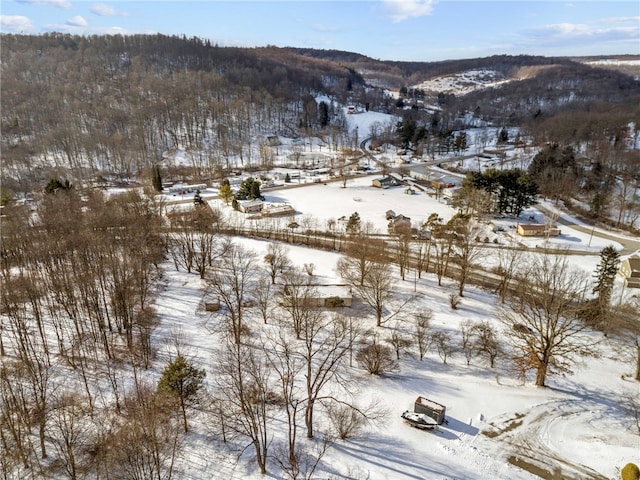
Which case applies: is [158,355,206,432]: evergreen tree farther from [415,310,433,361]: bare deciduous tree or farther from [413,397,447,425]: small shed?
Answer: [415,310,433,361]: bare deciduous tree

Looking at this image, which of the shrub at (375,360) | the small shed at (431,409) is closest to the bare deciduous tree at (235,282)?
the shrub at (375,360)

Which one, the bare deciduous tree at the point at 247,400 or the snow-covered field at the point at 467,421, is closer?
the bare deciduous tree at the point at 247,400

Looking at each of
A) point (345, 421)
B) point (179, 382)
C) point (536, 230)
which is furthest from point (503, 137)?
point (179, 382)

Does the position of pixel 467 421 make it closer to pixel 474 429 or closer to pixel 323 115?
pixel 474 429

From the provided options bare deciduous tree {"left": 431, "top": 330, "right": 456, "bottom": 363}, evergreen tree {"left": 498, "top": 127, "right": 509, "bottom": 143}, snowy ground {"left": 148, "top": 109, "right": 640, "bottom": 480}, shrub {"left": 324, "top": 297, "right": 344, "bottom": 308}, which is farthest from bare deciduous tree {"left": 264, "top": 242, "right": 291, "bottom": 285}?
evergreen tree {"left": 498, "top": 127, "right": 509, "bottom": 143}

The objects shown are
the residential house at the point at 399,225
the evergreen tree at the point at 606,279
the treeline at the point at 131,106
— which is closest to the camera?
the evergreen tree at the point at 606,279

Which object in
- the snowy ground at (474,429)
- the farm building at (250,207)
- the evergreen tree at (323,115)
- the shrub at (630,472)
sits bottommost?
the snowy ground at (474,429)

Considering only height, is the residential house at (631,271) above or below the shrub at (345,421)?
above

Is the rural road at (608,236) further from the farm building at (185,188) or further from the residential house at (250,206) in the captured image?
the farm building at (185,188)
